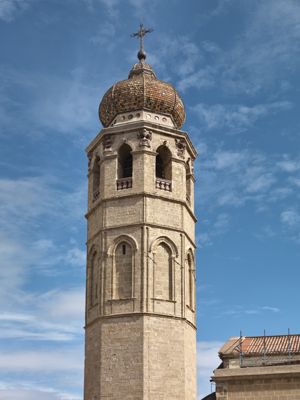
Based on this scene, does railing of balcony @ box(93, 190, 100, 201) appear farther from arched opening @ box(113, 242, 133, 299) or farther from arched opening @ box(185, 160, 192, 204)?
arched opening @ box(185, 160, 192, 204)

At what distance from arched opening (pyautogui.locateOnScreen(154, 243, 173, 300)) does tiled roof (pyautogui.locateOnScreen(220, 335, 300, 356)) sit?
286 centimetres

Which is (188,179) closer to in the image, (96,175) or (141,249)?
(96,175)

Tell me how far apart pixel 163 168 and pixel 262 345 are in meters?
7.61

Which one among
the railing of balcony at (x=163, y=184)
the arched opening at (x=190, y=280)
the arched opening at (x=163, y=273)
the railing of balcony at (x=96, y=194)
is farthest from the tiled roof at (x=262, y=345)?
the railing of balcony at (x=96, y=194)

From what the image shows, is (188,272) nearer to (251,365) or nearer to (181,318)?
(181,318)

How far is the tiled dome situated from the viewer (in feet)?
93.6

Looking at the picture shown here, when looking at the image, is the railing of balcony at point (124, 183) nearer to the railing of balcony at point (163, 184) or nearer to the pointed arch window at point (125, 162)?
the pointed arch window at point (125, 162)

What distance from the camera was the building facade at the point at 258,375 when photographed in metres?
23.9

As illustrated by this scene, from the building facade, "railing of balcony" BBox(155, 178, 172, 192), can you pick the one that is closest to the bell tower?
"railing of balcony" BBox(155, 178, 172, 192)

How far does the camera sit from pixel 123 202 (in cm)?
2680

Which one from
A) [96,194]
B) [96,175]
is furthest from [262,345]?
[96,175]

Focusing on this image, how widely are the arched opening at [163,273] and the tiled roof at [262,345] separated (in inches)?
113

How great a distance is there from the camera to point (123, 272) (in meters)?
26.0

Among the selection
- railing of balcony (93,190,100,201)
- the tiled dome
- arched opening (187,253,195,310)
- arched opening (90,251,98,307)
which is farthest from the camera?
the tiled dome
